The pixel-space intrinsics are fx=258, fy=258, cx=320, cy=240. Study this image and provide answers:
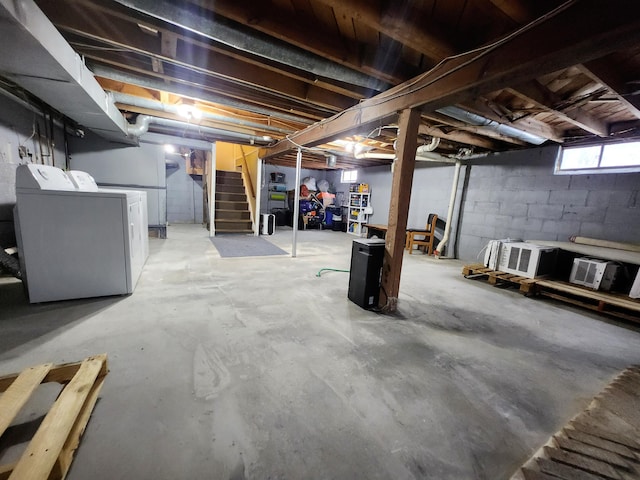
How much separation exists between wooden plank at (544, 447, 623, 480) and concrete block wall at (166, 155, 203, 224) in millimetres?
9775

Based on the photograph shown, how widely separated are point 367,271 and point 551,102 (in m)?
2.55

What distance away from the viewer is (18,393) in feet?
4.01

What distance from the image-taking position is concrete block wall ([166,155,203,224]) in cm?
866

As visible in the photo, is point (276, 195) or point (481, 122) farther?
point (276, 195)

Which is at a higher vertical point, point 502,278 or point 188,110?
point 188,110

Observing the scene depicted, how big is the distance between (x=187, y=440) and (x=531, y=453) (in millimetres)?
1690

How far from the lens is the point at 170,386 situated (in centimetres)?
157

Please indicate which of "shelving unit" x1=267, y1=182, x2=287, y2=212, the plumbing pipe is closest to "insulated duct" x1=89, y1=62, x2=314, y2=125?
the plumbing pipe

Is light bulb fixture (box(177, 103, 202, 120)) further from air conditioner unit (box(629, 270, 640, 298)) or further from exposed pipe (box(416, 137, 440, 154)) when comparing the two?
air conditioner unit (box(629, 270, 640, 298))

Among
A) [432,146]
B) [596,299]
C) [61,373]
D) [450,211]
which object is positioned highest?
[432,146]

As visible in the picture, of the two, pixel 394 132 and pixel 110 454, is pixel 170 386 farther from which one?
pixel 394 132

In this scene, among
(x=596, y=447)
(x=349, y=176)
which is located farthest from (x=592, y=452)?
(x=349, y=176)

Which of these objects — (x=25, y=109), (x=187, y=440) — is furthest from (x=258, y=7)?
(x=25, y=109)

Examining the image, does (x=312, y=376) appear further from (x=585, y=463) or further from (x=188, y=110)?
(x=188, y=110)
